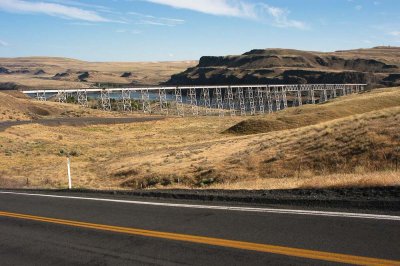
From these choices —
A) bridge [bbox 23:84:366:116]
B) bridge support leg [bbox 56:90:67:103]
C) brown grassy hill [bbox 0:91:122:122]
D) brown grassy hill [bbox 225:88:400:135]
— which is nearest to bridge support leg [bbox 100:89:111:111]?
bridge [bbox 23:84:366:116]

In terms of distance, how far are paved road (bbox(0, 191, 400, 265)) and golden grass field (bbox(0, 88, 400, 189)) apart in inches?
174

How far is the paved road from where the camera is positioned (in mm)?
6113

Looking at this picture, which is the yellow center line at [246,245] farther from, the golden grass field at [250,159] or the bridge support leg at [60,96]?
the bridge support leg at [60,96]

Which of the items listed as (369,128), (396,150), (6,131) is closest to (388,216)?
(396,150)

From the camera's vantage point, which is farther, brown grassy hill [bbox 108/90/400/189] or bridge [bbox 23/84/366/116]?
bridge [bbox 23/84/366/116]

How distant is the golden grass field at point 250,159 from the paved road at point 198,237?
4.42 m

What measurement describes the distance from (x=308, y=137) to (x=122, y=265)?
19.3 m

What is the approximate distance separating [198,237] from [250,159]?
606 inches

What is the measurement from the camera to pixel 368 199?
8656 millimetres

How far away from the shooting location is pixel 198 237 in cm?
742

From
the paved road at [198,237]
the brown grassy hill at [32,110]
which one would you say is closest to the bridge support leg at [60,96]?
the brown grassy hill at [32,110]

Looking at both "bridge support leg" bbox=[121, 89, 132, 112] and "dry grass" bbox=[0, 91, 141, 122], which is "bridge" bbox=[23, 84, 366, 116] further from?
"dry grass" bbox=[0, 91, 141, 122]

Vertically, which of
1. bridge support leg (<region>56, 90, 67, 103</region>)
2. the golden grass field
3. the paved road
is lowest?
the golden grass field

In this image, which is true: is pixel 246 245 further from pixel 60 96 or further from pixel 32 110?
pixel 60 96
